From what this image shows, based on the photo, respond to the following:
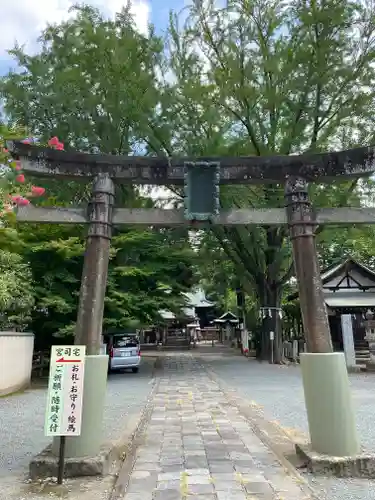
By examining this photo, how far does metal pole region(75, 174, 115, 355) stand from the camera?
5887mm

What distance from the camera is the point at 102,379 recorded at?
18.3 feet

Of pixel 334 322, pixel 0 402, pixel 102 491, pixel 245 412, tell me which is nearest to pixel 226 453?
pixel 102 491

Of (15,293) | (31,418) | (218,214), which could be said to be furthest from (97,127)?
(218,214)

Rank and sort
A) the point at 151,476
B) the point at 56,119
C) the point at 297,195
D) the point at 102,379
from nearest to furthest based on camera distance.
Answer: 1. the point at 151,476
2. the point at 102,379
3. the point at 297,195
4. the point at 56,119

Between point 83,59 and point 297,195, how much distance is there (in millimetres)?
14839

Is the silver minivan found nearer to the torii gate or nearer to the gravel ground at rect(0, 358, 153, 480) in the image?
the gravel ground at rect(0, 358, 153, 480)

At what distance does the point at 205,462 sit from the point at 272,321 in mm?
15363

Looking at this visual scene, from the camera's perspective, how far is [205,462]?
224 inches

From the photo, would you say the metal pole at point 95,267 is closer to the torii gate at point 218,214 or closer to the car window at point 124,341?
the torii gate at point 218,214

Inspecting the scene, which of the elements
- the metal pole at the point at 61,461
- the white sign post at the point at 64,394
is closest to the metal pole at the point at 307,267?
the white sign post at the point at 64,394

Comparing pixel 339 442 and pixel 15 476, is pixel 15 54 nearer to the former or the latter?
pixel 15 476

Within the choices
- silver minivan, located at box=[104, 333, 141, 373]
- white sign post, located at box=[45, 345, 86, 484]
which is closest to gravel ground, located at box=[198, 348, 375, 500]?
white sign post, located at box=[45, 345, 86, 484]

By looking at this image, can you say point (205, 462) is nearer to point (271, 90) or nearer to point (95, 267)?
point (95, 267)

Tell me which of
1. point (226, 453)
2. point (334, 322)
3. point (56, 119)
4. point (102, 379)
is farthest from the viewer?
point (334, 322)
